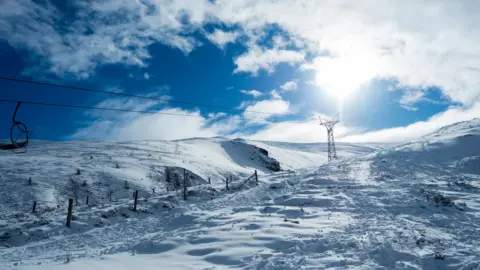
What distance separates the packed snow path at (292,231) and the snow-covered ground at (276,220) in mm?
63

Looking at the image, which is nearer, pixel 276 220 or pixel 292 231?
pixel 292 231

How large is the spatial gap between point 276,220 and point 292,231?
2.77 metres

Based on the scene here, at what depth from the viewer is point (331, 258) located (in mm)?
10781

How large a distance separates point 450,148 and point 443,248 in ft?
102

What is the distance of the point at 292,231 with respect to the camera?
14.7m

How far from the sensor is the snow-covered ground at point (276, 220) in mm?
11266

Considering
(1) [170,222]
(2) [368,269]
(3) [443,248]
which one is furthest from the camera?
(1) [170,222]

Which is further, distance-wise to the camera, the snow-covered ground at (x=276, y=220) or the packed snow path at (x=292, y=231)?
the snow-covered ground at (x=276, y=220)

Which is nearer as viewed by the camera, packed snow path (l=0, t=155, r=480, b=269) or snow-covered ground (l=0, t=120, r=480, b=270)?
packed snow path (l=0, t=155, r=480, b=269)

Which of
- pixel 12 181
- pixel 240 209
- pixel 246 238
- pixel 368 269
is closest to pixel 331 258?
pixel 368 269

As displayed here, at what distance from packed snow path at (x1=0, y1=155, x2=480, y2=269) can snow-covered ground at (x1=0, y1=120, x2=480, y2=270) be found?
0.21 feet

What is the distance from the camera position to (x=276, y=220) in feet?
57.3

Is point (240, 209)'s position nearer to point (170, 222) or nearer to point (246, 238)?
point (170, 222)

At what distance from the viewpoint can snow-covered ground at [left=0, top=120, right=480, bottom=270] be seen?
11266 mm
